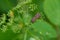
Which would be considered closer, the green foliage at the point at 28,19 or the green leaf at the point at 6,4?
the green foliage at the point at 28,19

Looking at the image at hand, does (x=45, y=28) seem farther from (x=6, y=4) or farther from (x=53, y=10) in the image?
(x=6, y=4)

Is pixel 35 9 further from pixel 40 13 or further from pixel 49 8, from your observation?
pixel 49 8

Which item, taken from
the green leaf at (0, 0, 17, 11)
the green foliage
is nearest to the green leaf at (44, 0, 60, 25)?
the green foliage

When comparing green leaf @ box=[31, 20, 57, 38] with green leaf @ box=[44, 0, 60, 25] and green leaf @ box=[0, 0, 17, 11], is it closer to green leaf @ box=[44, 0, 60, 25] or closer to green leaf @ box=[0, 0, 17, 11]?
green leaf @ box=[44, 0, 60, 25]

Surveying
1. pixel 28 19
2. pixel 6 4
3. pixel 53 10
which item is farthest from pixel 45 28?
pixel 6 4

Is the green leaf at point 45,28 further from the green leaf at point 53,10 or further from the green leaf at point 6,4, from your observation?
the green leaf at point 6,4

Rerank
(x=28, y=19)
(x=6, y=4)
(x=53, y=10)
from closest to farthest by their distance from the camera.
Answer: (x=53, y=10), (x=28, y=19), (x=6, y=4)

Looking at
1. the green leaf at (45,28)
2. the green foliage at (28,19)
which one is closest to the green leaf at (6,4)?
the green foliage at (28,19)

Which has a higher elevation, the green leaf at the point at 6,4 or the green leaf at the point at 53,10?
the green leaf at the point at 6,4

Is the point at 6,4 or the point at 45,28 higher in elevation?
the point at 6,4
